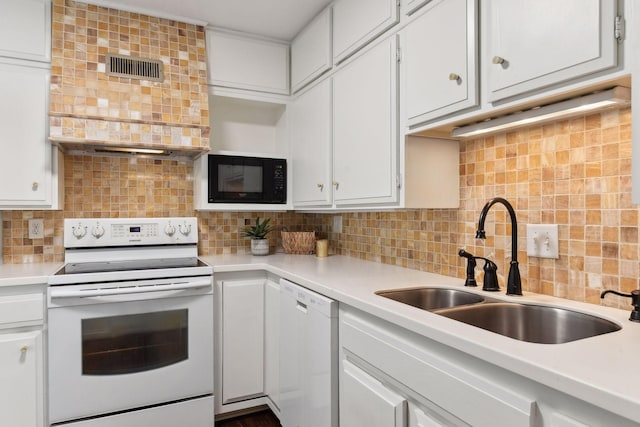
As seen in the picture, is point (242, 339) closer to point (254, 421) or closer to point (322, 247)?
point (254, 421)

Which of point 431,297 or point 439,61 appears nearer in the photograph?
point 439,61

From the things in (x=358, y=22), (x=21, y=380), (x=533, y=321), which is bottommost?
(x=21, y=380)

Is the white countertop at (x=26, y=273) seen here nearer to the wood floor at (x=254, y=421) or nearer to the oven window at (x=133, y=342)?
the oven window at (x=133, y=342)

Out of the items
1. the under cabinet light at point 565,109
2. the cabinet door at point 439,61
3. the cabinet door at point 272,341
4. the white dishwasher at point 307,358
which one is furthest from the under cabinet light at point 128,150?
the under cabinet light at point 565,109

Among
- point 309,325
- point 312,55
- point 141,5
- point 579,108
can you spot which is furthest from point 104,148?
point 579,108

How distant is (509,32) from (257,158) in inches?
70.9

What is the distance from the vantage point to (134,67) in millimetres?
2305

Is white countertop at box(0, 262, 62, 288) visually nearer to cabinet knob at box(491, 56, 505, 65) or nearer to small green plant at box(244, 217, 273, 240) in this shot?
small green plant at box(244, 217, 273, 240)

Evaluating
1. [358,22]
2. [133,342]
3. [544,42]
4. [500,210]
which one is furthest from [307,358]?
[358,22]

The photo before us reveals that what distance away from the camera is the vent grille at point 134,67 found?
2.26 meters

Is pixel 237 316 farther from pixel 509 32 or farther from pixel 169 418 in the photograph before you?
pixel 509 32

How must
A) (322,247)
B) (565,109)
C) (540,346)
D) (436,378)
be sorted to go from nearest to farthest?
(540,346) → (436,378) → (565,109) → (322,247)

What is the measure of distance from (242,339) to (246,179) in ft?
3.32

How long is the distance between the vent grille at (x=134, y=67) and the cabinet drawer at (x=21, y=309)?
1.24m
